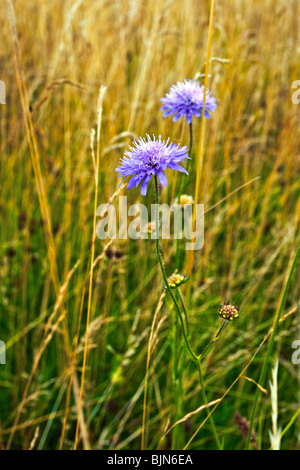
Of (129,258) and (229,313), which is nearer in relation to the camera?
(229,313)

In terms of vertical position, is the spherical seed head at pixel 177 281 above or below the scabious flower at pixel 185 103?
below

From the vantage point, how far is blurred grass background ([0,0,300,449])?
4.32 ft

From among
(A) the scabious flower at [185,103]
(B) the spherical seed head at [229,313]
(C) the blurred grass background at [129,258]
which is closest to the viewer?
(B) the spherical seed head at [229,313]

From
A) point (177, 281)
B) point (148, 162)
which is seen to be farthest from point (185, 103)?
point (177, 281)

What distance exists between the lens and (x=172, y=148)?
846mm

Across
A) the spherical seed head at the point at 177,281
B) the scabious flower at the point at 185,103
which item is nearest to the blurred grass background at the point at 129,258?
the scabious flower at the point at 185,103

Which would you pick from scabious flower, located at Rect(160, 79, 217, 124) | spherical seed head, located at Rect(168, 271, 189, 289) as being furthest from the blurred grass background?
spherical seed head, located at Rect(168, 271, 189, 289)

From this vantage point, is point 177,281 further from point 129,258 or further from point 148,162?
point 129,258

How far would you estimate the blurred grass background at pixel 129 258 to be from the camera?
132 centimetres

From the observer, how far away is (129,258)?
1.75m

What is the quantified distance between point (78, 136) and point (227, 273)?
1036 millimetres

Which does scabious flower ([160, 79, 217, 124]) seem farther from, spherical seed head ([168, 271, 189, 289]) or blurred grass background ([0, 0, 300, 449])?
spherical seed head ([168, 271, 189, 289])

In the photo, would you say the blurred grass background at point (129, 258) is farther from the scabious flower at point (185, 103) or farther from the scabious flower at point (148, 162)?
the scabious flower at point (148, 162)
